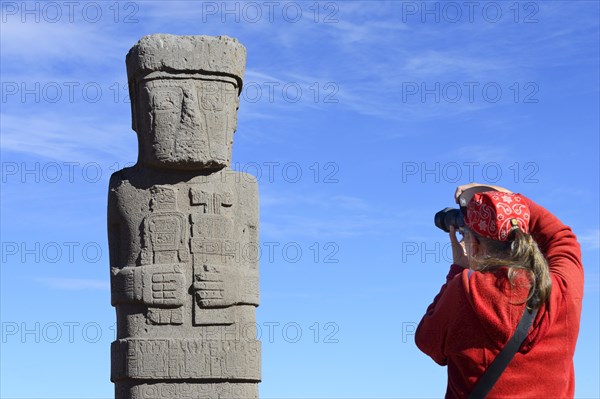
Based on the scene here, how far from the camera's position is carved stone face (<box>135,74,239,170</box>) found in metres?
7.84

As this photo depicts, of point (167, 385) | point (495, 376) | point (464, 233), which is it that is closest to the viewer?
point (495, 376)

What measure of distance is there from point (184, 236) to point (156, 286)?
542 mm

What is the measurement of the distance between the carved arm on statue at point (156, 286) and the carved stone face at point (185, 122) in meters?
1.02

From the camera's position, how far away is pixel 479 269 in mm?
3184

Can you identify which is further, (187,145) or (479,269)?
(187,145)

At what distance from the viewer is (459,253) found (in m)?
3.42

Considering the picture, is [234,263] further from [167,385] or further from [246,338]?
[167,385]

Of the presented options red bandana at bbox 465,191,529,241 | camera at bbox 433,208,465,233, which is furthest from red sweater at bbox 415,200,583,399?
camera at bbox 433,208,465,233

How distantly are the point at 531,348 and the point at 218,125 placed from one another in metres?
5.29

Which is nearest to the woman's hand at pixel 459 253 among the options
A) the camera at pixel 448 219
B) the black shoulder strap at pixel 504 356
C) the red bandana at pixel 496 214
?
the camera at pixel 448 219

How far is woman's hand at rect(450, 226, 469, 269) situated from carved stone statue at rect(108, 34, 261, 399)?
447 centimetres

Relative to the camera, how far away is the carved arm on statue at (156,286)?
25.0 feet

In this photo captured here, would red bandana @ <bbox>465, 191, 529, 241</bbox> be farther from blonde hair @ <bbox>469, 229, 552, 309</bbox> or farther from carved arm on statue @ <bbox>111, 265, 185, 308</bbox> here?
carved arm on statue @ <bbox>111, 265, 185, 308</bbox>

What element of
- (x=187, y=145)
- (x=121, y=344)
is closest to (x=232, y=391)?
(x=121, y=344)
